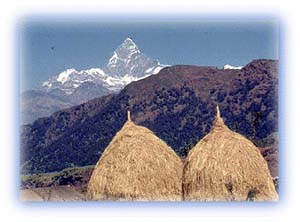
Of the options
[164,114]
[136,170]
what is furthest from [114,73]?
[136,170]

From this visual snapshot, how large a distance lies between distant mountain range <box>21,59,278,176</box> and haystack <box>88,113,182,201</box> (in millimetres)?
95

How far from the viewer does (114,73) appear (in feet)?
38.2

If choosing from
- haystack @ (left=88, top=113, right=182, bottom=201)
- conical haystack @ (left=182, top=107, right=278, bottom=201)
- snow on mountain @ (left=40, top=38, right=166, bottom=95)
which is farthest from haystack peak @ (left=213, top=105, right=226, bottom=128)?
snow on mountain @ (left=40, top=38, right=166, bottom=95)

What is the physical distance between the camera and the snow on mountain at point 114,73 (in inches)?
456

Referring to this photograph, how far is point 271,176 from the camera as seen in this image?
11422mm

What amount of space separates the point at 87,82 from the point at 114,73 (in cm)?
28

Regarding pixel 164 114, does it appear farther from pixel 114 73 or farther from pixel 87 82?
pixel 87 82

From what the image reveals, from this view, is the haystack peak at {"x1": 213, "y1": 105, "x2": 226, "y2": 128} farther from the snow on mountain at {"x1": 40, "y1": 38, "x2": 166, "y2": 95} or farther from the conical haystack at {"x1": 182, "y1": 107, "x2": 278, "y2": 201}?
the snow on mountain at {"x1": 40, "y1": 38, "x2": 166, "y2": 95}

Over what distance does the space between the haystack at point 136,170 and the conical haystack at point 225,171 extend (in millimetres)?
155

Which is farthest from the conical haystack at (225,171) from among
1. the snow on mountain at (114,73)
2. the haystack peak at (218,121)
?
the snow on mountain at (114,73)

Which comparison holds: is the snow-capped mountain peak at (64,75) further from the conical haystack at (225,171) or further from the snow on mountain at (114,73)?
the conical haystack at (225,171)

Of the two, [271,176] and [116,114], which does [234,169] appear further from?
[116,114]

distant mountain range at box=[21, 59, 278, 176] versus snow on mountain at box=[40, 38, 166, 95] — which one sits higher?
snow on mountain at box=[40, 38, 166, 95]

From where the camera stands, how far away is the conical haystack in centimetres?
1138
